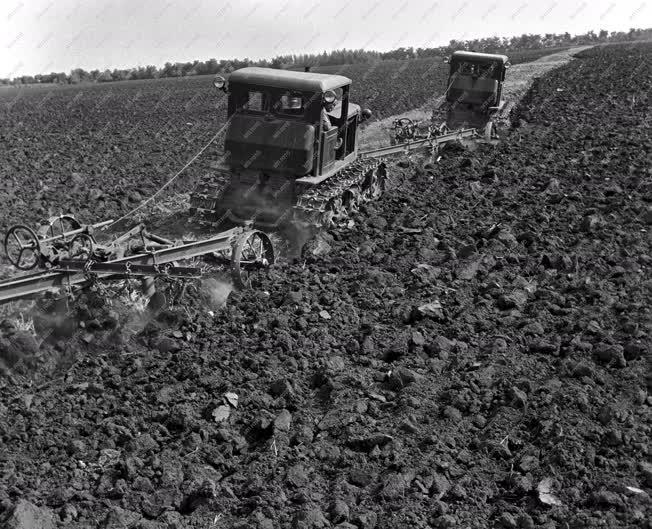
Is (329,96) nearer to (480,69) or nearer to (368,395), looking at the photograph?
(368,395)

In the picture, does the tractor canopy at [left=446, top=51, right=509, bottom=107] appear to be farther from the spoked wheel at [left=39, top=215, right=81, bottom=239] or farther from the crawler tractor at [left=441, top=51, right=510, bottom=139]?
the spoked wheel at [left=39, top=215, right=81, bottom=239]

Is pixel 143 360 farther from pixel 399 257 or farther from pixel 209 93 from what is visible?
pixel 209 93

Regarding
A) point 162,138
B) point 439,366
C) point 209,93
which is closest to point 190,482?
point 439,366

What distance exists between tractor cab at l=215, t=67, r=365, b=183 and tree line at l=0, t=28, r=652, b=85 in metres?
34.4

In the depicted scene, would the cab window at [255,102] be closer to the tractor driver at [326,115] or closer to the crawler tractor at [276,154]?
the crawler tractor at [276,154]

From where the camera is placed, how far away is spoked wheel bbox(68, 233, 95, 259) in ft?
30.2

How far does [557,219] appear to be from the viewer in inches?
518

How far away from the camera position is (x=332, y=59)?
60000mm

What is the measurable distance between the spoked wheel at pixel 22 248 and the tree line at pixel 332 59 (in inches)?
1424

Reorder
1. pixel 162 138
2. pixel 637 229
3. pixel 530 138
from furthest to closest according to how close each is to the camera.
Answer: pixel 162 138, pixel 530 138, pixel 637 229

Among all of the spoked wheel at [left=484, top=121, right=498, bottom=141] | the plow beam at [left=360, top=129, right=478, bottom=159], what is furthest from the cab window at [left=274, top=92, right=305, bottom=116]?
the spoked wheel at [left=484, top=121, right=498, bottom=141]

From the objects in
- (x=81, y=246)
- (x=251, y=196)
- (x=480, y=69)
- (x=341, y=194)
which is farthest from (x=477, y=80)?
(x=81, y=246)

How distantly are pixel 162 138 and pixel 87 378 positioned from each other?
15.2 metres

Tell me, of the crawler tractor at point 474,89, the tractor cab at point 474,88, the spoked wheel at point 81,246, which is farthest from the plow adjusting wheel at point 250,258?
the tractor cab at point 474,88
